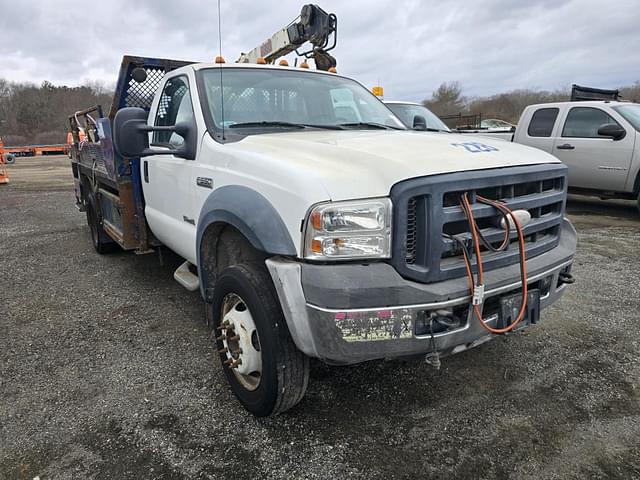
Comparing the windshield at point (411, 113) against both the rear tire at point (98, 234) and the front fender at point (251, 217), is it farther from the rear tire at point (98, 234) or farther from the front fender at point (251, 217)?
the front fender at point (251, 217)

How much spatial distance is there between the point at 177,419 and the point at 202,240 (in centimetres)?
105

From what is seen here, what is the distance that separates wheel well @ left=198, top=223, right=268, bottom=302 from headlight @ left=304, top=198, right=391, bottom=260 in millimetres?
570

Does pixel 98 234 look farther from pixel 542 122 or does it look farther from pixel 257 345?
pixel 542 122

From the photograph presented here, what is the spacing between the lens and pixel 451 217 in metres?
2.07

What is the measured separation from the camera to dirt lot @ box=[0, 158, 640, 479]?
217cm

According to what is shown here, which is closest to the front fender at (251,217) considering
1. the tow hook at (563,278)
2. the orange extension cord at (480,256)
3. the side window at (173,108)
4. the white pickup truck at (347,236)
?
the white pickup truck at (347,236)

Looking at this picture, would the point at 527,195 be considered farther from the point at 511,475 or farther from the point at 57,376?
the point at 57,376

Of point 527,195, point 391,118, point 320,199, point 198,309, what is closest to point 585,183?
point 391,118

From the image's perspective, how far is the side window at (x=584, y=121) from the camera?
25.6ft

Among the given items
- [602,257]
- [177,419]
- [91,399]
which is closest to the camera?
[177,419]

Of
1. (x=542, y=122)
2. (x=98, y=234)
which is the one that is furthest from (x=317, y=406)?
(x=542, y=122)

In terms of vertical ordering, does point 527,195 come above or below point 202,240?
above

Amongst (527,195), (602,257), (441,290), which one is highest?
(527,195)

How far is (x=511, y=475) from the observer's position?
2.08 meters
